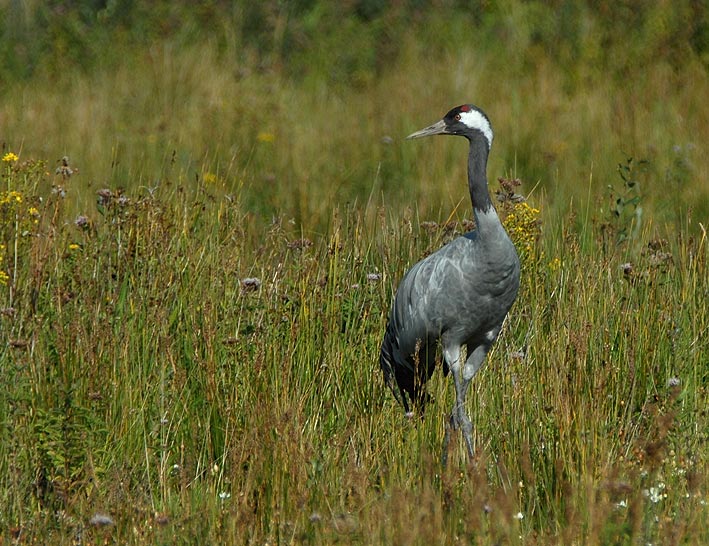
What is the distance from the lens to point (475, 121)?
16.4 ft

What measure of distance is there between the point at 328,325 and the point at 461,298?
67cm

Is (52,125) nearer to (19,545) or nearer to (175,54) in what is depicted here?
(175,54)

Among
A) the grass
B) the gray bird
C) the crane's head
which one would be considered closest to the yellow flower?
the grass

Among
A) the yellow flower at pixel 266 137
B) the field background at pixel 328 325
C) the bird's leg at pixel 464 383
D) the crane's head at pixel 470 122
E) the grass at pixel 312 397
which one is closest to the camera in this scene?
the grass at pixel 312 397

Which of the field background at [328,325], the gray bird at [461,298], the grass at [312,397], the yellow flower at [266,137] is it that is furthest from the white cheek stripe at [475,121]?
the yellow flower at [266,137]

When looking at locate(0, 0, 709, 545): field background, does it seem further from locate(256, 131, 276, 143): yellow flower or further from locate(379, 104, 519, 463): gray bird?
locate(379, 104, 519, 463): gray bird

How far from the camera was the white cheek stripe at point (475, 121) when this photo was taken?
5.00 metres

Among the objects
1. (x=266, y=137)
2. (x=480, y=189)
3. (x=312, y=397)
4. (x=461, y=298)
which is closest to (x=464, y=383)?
(x=461, y=298)

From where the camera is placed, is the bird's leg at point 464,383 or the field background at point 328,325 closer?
the field background at point 328,325

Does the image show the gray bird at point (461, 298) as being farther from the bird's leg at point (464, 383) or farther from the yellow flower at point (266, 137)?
the yellow flower at point (266, 137)

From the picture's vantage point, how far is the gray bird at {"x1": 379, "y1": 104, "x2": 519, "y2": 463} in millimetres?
4785

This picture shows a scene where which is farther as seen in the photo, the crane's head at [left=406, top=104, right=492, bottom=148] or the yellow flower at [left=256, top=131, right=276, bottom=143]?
the yellow flower at [left=256, top=131, right=276, bottom=143]

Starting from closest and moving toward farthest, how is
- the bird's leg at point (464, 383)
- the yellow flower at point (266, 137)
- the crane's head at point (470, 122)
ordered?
the bird's leg at point (464, 383) < the crane's head at point (470, 122) < the yellow flower at point (266, 137)

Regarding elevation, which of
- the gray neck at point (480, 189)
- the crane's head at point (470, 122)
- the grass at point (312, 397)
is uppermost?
the crane's head at point (470, 122)
